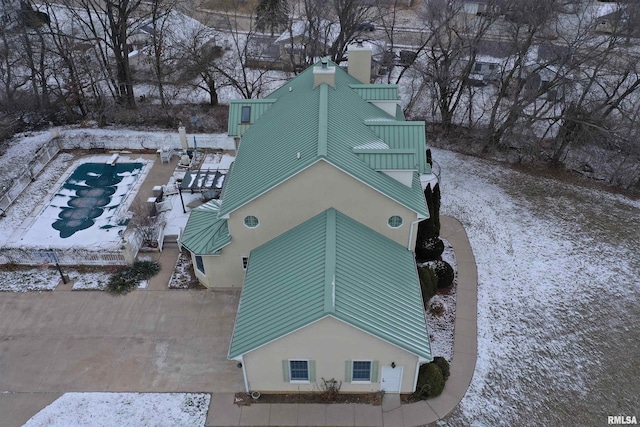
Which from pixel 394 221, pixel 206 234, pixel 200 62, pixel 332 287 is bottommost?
pixel 206 234

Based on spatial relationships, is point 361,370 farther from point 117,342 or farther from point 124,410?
point 117,342

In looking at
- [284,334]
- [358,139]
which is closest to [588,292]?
[358,139]

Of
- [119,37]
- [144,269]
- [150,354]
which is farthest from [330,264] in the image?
[119,37]

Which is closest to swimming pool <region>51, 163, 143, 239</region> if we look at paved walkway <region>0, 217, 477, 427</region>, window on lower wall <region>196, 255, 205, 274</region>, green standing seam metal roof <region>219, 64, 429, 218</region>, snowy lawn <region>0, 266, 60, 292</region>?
snowy lawn <region>0, 266, 60, 292</region>

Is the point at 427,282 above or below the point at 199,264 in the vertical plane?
above

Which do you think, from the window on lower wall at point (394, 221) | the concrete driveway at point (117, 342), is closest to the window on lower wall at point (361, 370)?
the concrete driveway at point (117, 342)

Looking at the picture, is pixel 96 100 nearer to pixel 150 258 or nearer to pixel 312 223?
pixel 150 258

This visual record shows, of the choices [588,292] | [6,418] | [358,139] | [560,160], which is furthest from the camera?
[560,160]
